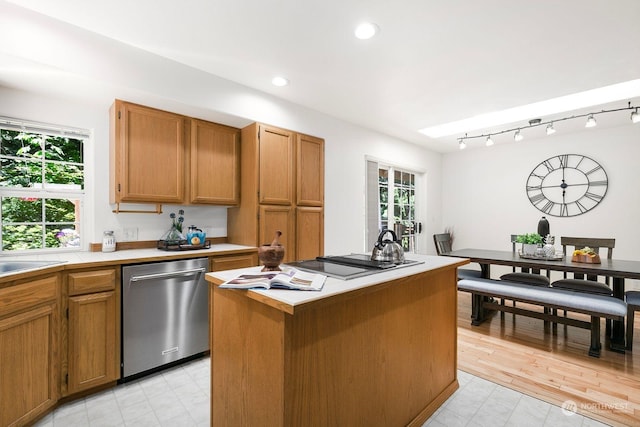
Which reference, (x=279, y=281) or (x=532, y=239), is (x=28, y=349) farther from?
(x=532, y=239)

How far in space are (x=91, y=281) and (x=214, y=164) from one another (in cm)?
146

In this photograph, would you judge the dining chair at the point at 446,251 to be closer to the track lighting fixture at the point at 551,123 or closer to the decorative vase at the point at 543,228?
the decorative vase at the point at 543,228

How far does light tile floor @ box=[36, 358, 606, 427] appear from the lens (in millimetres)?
1837

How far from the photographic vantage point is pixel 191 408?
1.96 metres

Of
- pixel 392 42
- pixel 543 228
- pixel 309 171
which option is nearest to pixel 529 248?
pixel 543 228

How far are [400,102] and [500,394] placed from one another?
9.59 feet

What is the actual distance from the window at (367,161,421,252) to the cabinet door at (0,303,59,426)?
354 cm

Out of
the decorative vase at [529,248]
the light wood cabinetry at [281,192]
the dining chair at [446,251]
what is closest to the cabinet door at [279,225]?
the light wood cabinetry at [281,192]

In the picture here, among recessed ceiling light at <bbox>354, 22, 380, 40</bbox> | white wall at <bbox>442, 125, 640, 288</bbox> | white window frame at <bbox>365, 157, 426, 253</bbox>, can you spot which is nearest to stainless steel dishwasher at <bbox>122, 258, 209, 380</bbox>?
recessed ceiling light at <bbox>354, 22, 380, 40</bbox>

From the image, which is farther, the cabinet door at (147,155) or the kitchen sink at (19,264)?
the cabinet door at (147,155)

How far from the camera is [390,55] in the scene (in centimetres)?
243

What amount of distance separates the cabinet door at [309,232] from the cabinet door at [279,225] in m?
0.09

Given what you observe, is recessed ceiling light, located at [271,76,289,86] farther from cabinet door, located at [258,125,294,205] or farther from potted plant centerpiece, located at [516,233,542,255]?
potted plant centerpiece, located at [516,233,542,255]

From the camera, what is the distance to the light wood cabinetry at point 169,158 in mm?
2463
